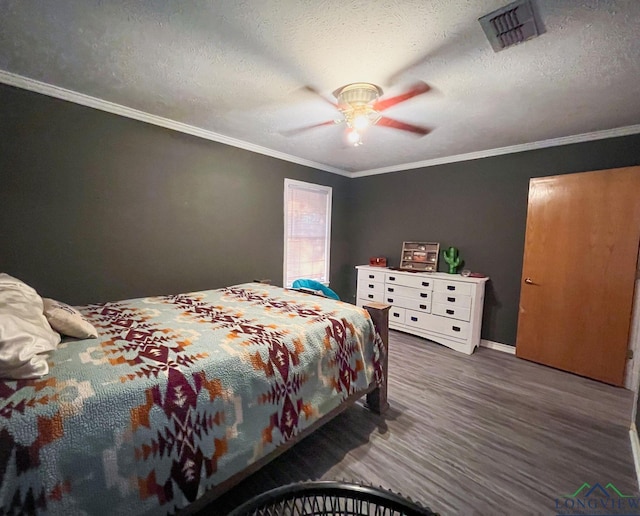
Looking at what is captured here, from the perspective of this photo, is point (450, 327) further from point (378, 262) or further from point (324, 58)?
point (324, 58)

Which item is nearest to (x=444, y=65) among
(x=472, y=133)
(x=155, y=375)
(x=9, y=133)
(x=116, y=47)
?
(x=472, y=133)

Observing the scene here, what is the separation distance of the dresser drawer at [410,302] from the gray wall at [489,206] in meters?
0.67

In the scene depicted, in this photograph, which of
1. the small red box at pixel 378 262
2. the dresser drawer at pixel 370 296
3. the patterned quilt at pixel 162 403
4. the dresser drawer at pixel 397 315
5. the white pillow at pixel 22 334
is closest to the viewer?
the patterned quilt at pixel 162 403

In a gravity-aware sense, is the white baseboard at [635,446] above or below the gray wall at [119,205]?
below

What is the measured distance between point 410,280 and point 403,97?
7.55ft

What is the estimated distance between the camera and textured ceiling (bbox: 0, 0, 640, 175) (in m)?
1.34

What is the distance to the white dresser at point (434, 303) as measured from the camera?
3.26m

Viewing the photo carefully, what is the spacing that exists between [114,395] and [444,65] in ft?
7.84

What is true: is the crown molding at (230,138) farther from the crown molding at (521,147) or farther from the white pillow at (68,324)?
the white pillow at (68,324)

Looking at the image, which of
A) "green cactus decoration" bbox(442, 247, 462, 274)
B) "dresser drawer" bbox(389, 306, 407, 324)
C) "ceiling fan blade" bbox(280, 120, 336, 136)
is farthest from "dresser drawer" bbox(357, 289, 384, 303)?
"ceiling fan blade" bbox(280, 120, 336, 136)

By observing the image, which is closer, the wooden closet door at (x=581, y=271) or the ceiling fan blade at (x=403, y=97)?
the ceiling fan blade at (x=403, y=97)

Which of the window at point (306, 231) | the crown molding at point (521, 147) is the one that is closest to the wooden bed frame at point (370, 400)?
the window at point (306, 231)

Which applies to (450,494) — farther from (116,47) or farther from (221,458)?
(116,47)


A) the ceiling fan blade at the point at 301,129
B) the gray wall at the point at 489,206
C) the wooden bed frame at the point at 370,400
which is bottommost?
the wooden bed frame at the point at 370,400
